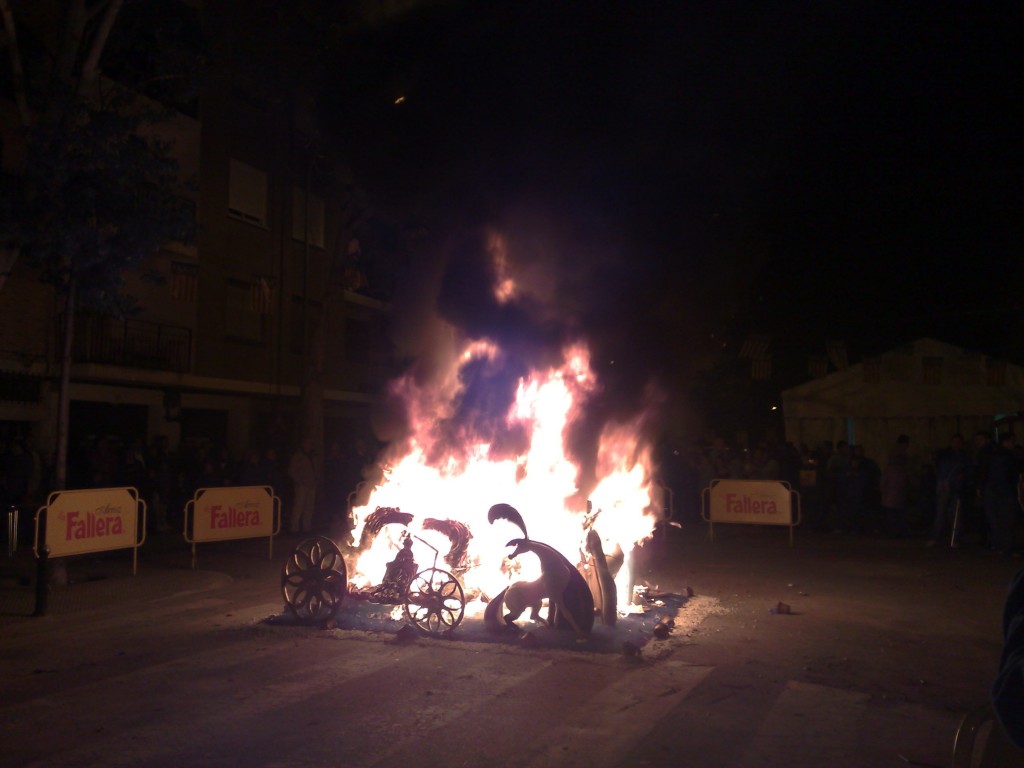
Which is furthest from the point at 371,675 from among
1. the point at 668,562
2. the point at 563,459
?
the point at 668,562

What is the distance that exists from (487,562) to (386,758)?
16.9ft

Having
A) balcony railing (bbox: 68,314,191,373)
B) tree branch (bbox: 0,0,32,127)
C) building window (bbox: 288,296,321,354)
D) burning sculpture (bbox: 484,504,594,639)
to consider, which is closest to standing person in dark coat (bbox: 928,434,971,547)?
burning sculpture (bbox: 484,504,594,639)

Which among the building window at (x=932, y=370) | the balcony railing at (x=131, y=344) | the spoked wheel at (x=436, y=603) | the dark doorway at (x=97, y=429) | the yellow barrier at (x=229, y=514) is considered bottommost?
the spoked wheel at (x=436, y=603)

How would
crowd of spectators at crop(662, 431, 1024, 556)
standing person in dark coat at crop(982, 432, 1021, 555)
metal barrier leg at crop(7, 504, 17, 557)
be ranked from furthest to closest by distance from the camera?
crowd of spectators at crop(662, 431, 1024, 556), standing person in dark coat at crop(982, 432, 1021, 555), metal barrier leg at crop(7, 504, 17, 557)

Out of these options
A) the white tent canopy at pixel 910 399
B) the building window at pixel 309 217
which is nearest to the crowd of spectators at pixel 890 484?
the white tent canopy at pixel 910 399

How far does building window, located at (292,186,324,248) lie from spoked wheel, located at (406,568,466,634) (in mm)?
19596

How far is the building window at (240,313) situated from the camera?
80.3 feet

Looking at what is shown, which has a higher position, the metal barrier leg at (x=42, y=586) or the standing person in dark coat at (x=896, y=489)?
the standing person in dark coat at (x=896, y=489)

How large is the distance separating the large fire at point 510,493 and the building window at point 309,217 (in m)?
15.0

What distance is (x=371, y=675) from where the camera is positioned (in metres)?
6.82

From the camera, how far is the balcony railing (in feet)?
64.6

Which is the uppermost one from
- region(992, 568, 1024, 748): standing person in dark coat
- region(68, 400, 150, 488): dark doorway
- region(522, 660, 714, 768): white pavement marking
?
region(68, 400, 150, 488): dark doorway

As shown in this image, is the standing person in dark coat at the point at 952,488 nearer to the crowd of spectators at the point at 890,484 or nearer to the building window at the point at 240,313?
the crowd of spectators at the point at 890,484

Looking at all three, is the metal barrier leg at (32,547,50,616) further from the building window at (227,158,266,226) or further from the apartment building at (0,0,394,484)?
the building window at (227,158,266,226)
